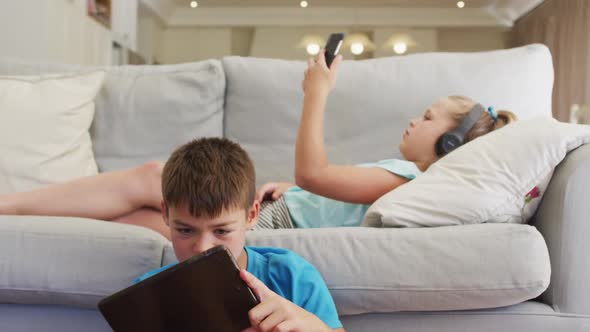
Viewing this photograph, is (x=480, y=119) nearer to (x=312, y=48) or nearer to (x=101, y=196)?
(x=101, y=196)

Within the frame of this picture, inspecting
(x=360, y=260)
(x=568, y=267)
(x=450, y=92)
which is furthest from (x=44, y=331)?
(x=450, y=92)

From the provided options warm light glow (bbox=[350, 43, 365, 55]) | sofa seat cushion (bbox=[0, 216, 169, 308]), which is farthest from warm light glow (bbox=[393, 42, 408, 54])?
sofa seat cushion (bbox=[0, 216, 169, 308])

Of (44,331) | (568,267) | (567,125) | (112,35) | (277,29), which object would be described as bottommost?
(44,331)

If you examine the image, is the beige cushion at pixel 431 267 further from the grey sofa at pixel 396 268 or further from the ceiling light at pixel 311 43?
the ceiling light at pixel 311 43

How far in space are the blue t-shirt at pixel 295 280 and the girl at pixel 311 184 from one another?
0.32m

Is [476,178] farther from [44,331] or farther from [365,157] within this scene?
[44,331]

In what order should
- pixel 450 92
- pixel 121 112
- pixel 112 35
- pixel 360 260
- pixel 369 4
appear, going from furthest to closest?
pixel 369 4
pixel 112 35
pixel 121 112
pixel 450 92
pixel 360 260

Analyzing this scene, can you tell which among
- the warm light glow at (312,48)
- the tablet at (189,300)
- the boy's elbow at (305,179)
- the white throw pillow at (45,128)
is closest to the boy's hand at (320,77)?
the boy's elbow at (305,179)

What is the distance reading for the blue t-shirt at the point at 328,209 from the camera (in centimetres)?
146

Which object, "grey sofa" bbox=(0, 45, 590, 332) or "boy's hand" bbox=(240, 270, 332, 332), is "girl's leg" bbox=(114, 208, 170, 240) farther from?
"boy's hand" bbox=(240, 270, 332, 332)

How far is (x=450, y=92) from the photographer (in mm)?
1764

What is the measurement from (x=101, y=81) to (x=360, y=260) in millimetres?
1162

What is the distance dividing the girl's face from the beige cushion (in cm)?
44

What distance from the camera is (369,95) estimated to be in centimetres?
183
